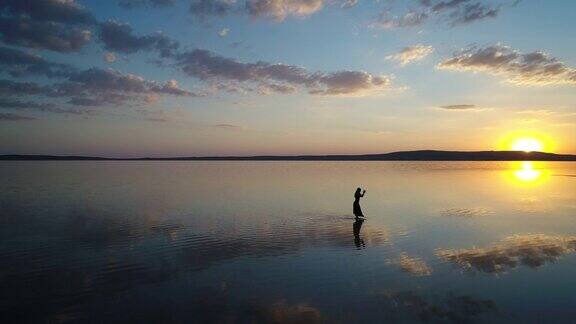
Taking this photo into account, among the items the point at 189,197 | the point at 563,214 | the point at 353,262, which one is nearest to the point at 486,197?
the point at 563,214

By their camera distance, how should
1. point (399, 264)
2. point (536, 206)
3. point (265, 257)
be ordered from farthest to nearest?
1. point (536, 206)
2. point (265, 257)
3. point (399, 264)

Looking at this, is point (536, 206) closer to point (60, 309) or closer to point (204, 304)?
point (204, 304)

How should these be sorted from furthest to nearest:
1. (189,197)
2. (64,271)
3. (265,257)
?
(189,197)
(265,257)
(64,271)

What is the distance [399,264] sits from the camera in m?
18.3

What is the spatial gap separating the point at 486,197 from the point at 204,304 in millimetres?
41450

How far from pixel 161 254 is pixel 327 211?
18093 millimetres

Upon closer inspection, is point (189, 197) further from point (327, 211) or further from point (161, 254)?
point (161, 254)

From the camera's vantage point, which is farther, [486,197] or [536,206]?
[486,197]

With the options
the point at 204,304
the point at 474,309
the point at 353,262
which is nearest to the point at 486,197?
the point at 353,262

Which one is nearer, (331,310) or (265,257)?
(331,310)

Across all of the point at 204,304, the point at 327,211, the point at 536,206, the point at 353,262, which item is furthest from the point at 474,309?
the point at 536,206

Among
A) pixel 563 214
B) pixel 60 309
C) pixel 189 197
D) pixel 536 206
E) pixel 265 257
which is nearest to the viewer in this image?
pixel 60 309

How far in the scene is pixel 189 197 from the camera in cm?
4584

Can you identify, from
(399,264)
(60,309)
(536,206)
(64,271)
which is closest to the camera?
(60,309)
